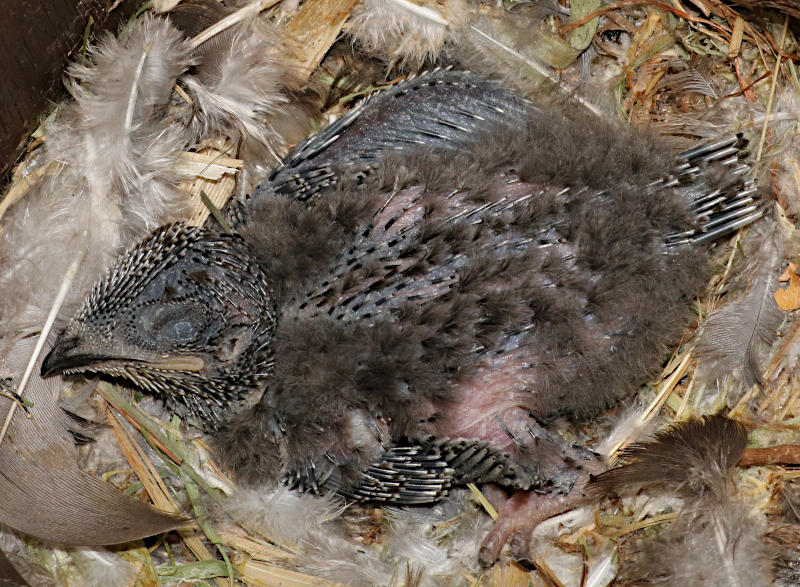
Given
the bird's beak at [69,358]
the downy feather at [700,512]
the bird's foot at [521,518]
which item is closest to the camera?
the bird's beak at [69,358]

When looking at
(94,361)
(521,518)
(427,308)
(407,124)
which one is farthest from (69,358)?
(521,518)

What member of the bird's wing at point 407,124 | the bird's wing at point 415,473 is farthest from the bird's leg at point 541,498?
the bird's wing at point 407,124

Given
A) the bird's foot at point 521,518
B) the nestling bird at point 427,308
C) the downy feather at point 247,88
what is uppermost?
the downy feather at point 247,88

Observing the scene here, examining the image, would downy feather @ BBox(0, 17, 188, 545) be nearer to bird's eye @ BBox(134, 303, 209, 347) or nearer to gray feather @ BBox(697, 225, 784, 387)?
bird's eye @ BBox(134, 303, 209, 347)

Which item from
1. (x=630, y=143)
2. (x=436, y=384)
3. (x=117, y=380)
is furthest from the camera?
(x=117, y=380)

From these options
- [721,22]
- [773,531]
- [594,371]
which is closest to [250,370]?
[594,371]

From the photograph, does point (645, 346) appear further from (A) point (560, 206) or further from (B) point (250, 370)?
(B) point (250, 370)

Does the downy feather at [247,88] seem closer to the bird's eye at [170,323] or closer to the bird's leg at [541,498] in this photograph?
the bird's eye at [170,323]
